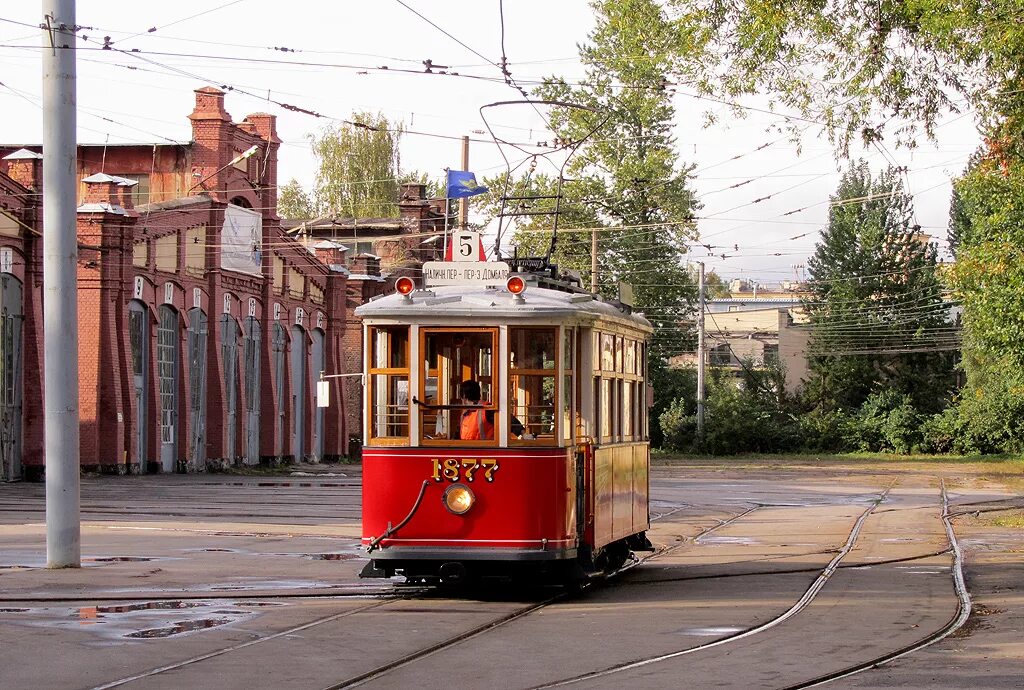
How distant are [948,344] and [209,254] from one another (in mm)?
40445

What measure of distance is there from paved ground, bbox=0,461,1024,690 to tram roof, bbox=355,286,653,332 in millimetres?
2475

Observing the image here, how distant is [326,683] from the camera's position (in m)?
9.13

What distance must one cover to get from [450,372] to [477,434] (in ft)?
2.02

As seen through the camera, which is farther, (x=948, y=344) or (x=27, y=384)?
(x=948, y=344)

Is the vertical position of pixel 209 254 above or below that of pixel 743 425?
above

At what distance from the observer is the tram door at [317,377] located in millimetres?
54594

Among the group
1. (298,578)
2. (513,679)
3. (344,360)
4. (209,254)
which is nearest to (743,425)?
(344,360)

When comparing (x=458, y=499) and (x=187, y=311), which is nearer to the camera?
(x=458, y=499)

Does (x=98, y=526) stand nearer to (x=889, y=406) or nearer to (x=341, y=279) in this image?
(x=341, y=279)

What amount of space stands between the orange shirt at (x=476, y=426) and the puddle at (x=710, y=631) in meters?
2.55

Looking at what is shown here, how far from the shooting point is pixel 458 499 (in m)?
13.3

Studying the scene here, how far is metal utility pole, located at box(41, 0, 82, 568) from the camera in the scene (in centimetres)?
1559

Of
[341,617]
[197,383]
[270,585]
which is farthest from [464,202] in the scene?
[341,617]

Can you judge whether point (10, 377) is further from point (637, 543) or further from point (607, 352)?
point (607, 352)
